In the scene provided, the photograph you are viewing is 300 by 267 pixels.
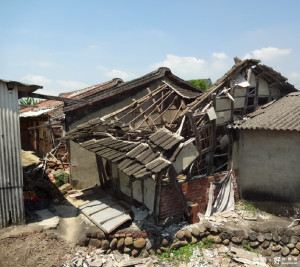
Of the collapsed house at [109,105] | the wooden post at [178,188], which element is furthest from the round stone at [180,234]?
the collapsed house at [109,105]

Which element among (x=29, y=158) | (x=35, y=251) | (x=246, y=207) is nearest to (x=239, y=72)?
(x=246, y=207)

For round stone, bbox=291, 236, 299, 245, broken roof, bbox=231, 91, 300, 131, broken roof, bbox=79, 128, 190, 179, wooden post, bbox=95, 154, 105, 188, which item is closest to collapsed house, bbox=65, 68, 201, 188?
wooden post, bbox=95, 154, 105, 188

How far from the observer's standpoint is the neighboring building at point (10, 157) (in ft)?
29.4

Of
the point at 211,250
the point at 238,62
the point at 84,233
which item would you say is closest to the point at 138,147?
the point at 84,233

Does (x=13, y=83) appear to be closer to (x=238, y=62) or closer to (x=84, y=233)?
(x=84, y=233)

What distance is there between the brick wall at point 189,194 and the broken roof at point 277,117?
2.44m

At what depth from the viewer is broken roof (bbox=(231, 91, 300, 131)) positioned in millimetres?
9672

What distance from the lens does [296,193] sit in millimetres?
9852

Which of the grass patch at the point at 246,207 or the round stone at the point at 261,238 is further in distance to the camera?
the grass patch at the point at 246,207

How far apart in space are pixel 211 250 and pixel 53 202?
278 inches

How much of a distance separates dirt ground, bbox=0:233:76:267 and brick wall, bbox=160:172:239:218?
3.37 meters

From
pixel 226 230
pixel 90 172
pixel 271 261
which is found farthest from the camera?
pixel 90 172

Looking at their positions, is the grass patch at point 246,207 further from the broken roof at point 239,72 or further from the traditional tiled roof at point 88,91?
the traditional tiled roof at point 88,91

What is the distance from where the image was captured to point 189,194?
10.1 metres
